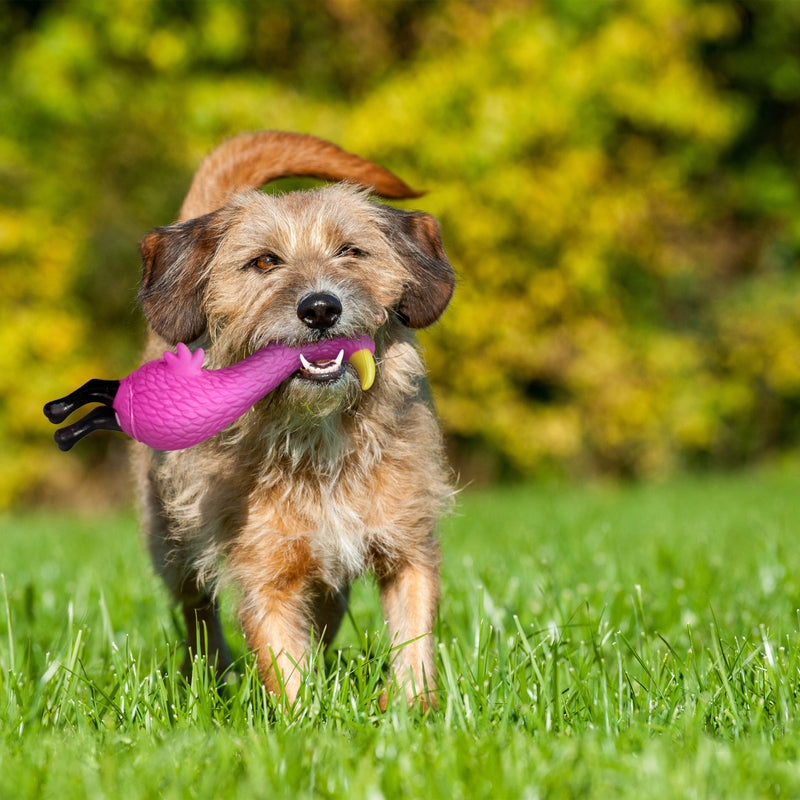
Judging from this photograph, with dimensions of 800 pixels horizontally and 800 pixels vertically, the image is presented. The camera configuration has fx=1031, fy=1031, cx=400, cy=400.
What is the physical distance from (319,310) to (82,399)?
2.26 ft

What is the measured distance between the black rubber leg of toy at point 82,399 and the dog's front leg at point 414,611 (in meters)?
1.04

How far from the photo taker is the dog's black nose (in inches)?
113

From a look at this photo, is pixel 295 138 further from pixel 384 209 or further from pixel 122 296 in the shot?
pixel 122 296

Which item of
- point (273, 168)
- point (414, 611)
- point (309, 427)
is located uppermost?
point (273, 168)

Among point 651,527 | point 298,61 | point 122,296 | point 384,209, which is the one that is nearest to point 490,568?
point 384,209

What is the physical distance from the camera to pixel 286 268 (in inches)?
123

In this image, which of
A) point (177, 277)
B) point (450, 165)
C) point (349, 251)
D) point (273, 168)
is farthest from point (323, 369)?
point (450, 165)

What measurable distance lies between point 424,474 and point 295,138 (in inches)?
57.7

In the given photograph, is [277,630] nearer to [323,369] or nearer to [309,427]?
[309,427]

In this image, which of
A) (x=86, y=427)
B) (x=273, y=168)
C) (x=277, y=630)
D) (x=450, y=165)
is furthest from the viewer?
(x=450, y=165)

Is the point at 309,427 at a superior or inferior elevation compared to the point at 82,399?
inferior

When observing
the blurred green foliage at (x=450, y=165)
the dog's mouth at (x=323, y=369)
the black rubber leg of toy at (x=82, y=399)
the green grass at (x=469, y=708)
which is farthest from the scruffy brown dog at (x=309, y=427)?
the blurred green foliage at (x=450, y=165)

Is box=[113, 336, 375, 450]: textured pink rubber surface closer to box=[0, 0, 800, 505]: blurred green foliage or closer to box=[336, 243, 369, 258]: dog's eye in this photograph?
box=[336, 243, 369, 258]: dog's eye

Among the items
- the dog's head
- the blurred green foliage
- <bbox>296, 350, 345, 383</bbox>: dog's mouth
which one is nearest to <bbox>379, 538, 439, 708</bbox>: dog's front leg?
the dog's head
